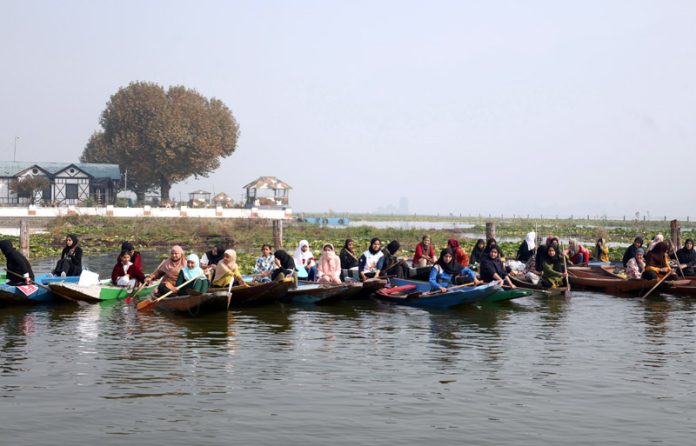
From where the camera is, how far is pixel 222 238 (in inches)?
2014

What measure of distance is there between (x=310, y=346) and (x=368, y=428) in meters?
5.13

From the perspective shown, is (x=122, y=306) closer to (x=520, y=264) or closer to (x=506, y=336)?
(x=506, y=336)

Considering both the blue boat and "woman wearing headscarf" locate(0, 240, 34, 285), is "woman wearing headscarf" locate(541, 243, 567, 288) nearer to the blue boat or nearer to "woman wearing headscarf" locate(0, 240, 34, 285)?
the blue boat

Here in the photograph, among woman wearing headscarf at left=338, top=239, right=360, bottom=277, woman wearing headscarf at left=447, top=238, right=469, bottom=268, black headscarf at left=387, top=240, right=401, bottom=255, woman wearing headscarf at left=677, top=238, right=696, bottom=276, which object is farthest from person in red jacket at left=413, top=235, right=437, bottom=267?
woman wearing headscarf at left=677, top=238, right=696, bottom=276

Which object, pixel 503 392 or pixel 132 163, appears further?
pixel 132 163

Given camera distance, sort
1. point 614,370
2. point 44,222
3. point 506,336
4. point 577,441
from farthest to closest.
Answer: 1. point 44,222
2. point 506,336
3. point 614,370
4. point 577,441

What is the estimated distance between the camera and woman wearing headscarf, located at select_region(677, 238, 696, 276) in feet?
78.7

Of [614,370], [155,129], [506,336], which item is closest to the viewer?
[614,370]

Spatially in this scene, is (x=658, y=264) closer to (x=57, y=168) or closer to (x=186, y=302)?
(x=186, y=302)

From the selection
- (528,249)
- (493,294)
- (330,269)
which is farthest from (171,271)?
(528,249)

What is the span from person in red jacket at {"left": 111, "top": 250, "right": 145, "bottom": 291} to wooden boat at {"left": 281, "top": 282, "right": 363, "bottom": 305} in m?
3.35

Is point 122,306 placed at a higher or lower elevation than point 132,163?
lower

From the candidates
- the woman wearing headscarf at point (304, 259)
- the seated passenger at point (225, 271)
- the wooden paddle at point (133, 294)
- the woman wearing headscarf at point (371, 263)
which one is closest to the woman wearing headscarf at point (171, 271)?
the seated passenger at point (225, 271)

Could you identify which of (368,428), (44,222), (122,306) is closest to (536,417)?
(368,428)
